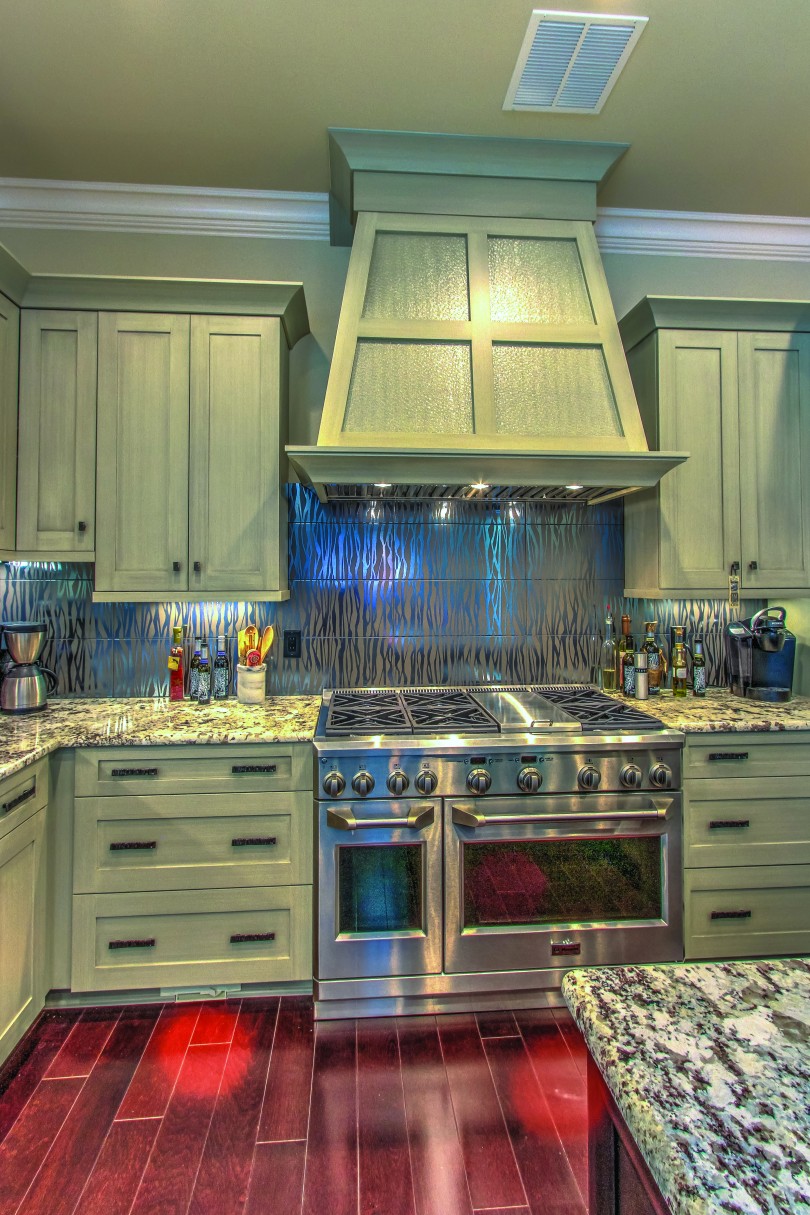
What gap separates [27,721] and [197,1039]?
1.26 meters

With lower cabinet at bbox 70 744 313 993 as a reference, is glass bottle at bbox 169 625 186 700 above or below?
above

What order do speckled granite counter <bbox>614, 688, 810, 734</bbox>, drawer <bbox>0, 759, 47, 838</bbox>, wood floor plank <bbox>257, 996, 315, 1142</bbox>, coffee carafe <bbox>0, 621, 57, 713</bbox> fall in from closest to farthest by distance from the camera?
1. wood floor plank <bbox>257, 996, 315, 1142</bbox>
2. drawer <bbox>0, 759, 47, 838</bbox>
3. speckled granite counter <bbox>614, 688, 810, 734</bbox>
4. coffee carafe <bbox>0, 621, 57, 713</bbox>

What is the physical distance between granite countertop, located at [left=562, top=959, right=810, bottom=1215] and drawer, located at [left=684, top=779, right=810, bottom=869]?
1651 millimetres

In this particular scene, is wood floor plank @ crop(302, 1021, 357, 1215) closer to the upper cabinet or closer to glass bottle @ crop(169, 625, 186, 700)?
glass bottle @ crop(169, 625, 186, 700)

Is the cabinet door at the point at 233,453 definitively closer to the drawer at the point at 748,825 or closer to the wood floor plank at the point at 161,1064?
the wood floor plank at the point at 161,1064

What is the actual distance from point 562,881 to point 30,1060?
1786 mm

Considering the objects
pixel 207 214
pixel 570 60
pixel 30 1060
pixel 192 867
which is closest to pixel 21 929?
pixel 30 1060

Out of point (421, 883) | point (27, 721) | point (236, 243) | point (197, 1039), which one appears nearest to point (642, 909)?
point (421, 883)

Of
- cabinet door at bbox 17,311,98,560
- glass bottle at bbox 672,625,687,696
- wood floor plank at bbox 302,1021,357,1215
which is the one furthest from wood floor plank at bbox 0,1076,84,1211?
glass bottle at bbox 672,625,687,696

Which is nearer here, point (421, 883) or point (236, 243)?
point (421, 883)

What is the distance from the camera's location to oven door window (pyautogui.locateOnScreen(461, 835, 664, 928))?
A: 7.36ft

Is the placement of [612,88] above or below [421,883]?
above

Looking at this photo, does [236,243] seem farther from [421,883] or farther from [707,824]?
[707,824]

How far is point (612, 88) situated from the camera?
7.30 ft
